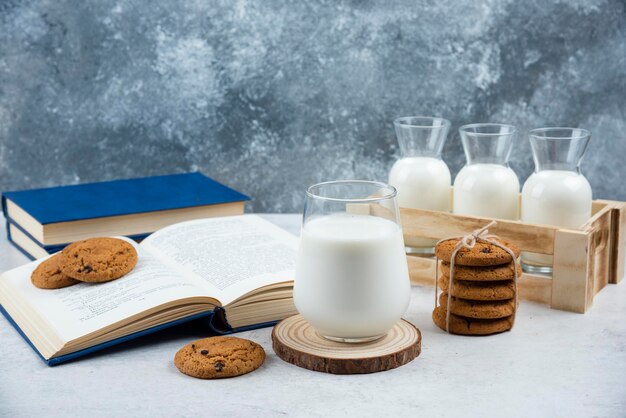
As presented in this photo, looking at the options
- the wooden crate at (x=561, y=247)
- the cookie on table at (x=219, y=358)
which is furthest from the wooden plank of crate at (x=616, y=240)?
the cookie on table at (x=219, y=358)

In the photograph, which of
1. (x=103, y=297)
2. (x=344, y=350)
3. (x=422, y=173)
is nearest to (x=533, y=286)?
(x=422, y=173)

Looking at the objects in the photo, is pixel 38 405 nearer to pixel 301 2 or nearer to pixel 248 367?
pixel 248 367

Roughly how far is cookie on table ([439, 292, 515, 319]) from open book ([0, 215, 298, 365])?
0.28 metres

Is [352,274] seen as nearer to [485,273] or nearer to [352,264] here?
[352,264]

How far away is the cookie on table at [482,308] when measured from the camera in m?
1.42

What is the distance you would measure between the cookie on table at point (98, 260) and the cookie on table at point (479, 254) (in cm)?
54

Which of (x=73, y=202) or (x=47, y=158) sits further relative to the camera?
(x=47, y=158)

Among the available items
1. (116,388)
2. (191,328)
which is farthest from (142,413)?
(191,328)

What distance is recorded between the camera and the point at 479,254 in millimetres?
1411

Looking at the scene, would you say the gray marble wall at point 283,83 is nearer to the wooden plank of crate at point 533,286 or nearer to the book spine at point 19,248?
the book spine at point 19,248

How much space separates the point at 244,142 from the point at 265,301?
1.54 meters

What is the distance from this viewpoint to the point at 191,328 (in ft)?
4.87

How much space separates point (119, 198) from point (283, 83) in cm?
107

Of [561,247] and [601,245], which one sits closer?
[561,247]
